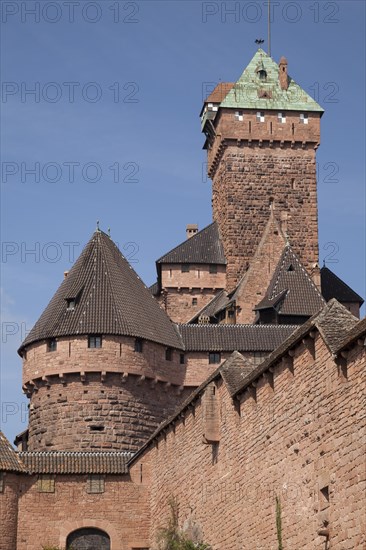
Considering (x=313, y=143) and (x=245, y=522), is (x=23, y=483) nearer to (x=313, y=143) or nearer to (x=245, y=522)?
(x=245, y=522)

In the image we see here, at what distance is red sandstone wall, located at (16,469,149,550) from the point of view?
3222 centimetres

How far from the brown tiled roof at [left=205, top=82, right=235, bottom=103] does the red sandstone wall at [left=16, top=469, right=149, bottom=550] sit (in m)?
29.6

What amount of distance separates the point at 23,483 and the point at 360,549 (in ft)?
61.6

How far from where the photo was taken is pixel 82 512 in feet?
107

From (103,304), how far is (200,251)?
12.3 meters

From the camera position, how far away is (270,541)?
63.7ft

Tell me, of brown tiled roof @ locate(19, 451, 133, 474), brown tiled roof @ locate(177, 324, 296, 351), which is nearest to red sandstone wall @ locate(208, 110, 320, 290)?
brown tiled roof @ locate(177, 324, 296, 351)

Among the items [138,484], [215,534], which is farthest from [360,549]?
[138,484]

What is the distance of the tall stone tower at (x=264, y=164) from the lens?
51500mm

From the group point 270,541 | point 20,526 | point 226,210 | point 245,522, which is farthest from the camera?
point 226,210

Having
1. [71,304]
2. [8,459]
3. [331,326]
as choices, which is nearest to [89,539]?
[8,459]

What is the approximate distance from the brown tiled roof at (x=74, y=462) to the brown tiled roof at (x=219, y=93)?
28267mm

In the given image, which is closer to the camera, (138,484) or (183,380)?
(138,484)

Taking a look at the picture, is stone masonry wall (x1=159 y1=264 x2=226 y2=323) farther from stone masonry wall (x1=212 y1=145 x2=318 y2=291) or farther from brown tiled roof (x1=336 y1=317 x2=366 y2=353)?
brown tiled roof (x1=336 y1=317 x2=366 y2=353)
